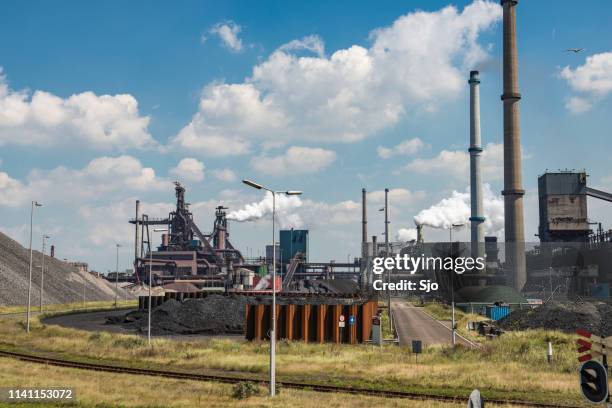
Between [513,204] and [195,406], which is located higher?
[513,204]

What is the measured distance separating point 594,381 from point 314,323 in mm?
35701

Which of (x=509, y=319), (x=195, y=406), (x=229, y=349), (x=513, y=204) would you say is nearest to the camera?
(x=195, y=406)

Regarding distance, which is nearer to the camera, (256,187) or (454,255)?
(256,187)

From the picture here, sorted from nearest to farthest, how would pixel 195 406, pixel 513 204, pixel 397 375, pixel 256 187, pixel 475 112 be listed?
pixel 195 406, pixel 256 187, pixel 397 375, pixel 513 204, pixel 475 112

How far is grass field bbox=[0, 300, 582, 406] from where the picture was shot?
2548 centimetres

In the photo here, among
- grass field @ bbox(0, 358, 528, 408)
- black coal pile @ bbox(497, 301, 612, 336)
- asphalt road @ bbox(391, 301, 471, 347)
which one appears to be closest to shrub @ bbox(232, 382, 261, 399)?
grass field @ bbox(0, 358, 528, 408)

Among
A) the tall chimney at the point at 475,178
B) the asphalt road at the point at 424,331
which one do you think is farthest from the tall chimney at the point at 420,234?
the asphalt road at the point at 424,331

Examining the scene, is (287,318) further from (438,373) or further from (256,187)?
(256,187)

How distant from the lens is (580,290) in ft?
328

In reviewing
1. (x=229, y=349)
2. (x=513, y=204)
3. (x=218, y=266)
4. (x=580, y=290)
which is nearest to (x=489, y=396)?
(x=229, y=349)

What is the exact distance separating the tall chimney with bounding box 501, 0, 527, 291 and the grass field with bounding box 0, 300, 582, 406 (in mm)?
45361

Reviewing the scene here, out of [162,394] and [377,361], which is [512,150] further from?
[162,394]

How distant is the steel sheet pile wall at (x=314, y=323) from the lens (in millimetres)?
42906

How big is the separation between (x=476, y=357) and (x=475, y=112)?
2711 inches
